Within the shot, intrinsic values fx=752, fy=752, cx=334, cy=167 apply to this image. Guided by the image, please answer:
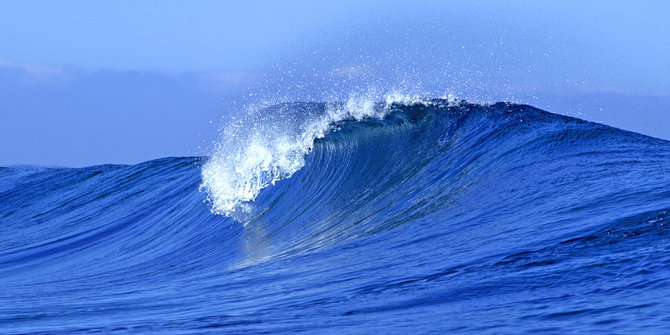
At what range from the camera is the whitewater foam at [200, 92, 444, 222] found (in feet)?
29.1

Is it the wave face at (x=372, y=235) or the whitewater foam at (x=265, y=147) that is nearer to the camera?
the wave face at (x=372, y=235)

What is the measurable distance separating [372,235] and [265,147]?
11.3ft

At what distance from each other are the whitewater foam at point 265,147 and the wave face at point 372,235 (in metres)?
0.03

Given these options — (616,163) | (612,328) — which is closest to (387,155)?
(616,163)

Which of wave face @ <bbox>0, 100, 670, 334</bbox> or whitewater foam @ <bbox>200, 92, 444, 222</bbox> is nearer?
wave face @ <bbox>0, 100, 670, 334</bbox>

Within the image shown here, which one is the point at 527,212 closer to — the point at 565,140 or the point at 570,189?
the point at 570,189

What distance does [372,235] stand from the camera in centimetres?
618

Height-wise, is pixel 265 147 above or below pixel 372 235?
above

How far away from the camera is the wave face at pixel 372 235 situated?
12.0 ft

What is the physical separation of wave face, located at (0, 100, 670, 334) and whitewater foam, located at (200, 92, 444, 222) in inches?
1.1

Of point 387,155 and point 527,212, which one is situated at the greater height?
point 387,155

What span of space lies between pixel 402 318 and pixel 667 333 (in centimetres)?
120

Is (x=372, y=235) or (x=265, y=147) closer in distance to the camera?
(x=372, y=235)

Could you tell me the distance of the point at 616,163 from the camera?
22.1 feet
